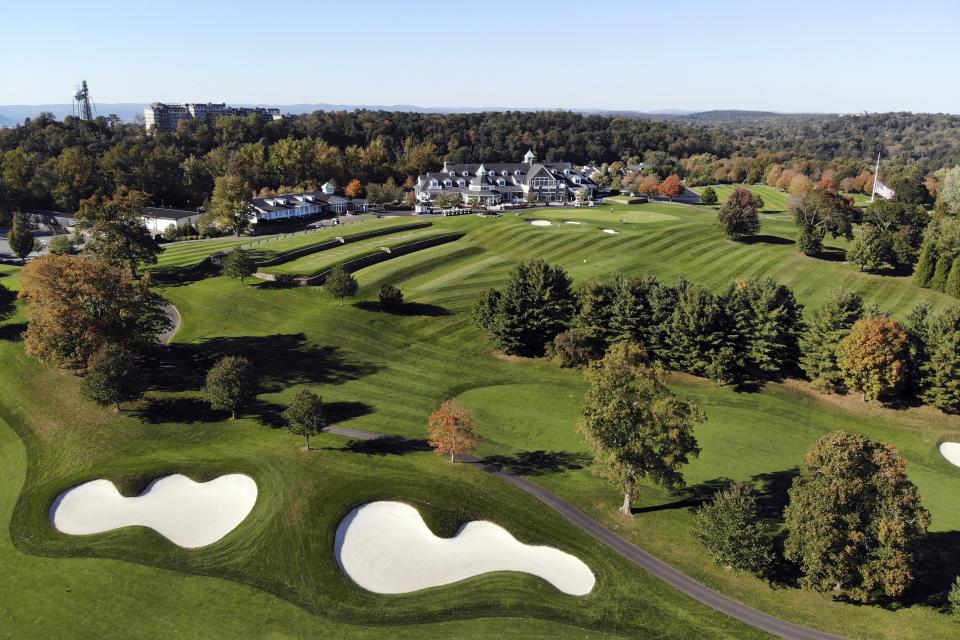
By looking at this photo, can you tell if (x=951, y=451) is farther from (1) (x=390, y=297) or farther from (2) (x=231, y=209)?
(2) (x=231, y=209)

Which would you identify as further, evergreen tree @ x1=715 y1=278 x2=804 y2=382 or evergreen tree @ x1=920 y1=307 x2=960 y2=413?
evergreen tree @ x1=715 y1=278 x2=804 y2=382

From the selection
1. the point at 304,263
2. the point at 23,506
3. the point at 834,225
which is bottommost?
the point at 23,506

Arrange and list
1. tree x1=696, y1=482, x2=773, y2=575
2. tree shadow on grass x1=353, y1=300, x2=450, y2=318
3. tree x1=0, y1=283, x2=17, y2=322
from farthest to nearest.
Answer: tree shadow on grass x1=353, y1=300, x2=450, y2=318 < tree x1=0, y1=283, x2=17, y2=322 < tree x1=696, y1=482, x2=773, y2=575

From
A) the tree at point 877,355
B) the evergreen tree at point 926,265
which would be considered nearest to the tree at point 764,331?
the tree at point 877,355

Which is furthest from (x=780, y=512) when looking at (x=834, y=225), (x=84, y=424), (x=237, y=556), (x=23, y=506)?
(x=834, y=225)

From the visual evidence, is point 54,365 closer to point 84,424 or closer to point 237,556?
point 84,424

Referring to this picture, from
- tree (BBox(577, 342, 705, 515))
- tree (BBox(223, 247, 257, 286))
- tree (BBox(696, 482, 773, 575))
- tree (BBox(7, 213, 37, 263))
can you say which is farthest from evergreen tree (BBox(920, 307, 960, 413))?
tree (BBox(7, 213, 37, 263))

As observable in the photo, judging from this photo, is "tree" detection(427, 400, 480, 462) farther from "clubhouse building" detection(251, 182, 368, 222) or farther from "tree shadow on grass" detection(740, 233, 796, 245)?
"clubhouse building" detection(251, 182, 368, 222)
